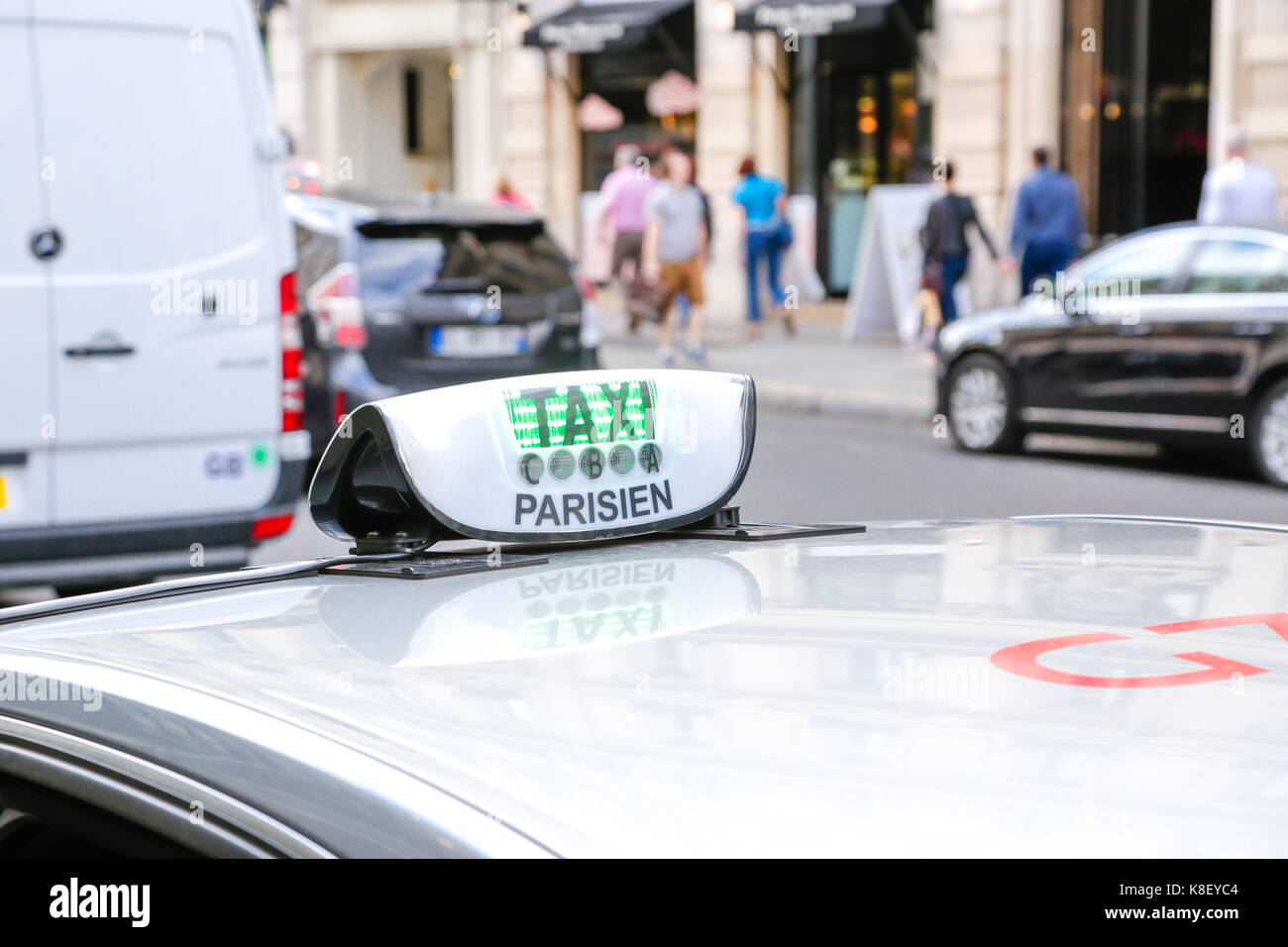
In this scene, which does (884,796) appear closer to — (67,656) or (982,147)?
(67,656)

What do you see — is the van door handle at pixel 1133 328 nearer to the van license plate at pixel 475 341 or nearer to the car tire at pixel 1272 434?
the car tire at pixel 1272 434

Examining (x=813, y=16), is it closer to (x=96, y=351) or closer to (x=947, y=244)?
(x=947, y=244)

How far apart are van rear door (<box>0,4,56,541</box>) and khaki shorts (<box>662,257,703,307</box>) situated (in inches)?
421

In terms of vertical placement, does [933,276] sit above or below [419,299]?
above

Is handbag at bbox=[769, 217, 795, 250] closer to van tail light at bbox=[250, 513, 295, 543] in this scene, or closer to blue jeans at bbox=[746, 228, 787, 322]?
blue jeans at bbox=[746, 228, 787, 322]

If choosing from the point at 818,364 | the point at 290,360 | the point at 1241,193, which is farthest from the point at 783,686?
the point at 818,364

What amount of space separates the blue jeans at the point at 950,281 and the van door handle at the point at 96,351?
34.7 feet

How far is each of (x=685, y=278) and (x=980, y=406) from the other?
5084 mm

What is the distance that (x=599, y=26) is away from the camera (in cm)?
2148

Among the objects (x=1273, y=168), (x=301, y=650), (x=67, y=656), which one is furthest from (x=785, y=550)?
(x=1273, y=168)

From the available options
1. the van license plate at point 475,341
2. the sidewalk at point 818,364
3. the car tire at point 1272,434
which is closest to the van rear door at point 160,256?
the van license plate at point 475,341

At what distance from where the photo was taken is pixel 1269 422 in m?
9.44

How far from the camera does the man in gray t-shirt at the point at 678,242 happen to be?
15688 mm
